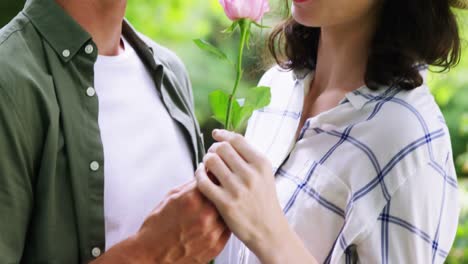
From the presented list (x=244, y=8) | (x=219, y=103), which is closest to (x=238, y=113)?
(x=219, y=103)

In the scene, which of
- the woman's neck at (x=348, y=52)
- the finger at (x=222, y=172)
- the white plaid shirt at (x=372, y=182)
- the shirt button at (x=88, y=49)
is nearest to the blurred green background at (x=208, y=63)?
the woman's neck at (x=348, y=52)

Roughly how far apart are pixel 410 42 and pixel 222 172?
48 centimetres

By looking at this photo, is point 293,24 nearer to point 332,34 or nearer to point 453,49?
point 332,34

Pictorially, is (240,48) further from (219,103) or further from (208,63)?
(208,63)

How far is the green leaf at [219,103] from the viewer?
112cm

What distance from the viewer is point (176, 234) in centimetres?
111

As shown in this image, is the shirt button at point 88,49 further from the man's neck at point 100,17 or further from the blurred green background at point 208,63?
the blurred green background at point 208,63

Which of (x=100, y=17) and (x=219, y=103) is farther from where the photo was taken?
(x=100, y=17)

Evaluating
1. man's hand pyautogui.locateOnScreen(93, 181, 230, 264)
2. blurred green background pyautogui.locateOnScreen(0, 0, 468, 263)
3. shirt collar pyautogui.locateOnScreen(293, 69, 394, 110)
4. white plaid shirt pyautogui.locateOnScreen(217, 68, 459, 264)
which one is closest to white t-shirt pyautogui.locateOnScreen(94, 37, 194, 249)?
man's hand pyautogui.locateOnScreen(93, 181, 230, 264)

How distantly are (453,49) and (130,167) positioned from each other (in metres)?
0.66

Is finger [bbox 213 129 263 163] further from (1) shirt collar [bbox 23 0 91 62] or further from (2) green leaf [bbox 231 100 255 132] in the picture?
(1) shirt collar [bbox 23 0 91 62]

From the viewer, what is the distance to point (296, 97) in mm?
1502

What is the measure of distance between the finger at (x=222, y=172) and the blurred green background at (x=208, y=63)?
74.8 inches

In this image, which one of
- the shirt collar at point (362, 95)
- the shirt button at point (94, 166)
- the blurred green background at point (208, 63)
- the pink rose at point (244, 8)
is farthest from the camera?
the blurred green background at point (208, 63)
